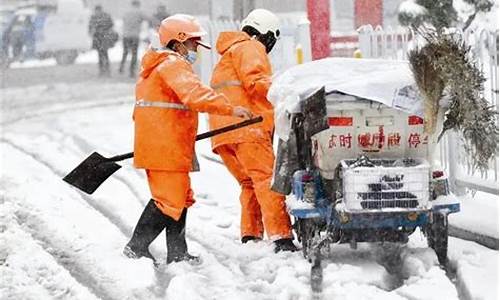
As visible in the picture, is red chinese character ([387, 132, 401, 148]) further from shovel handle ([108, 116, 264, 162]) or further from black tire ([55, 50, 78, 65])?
black tire ([55, 50, 78, 65])

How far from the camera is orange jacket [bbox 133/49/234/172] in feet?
20.4

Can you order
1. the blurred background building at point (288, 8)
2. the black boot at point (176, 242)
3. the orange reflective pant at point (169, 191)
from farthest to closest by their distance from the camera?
1. the blurred background building at point (288, 8)
2. the black boot at point (176, 242)
3. the orange reflective pant at point (169, 191)

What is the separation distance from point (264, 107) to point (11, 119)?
416 inches

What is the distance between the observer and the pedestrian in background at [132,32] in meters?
24.0

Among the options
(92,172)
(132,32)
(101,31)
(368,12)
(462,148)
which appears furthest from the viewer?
(101,31)

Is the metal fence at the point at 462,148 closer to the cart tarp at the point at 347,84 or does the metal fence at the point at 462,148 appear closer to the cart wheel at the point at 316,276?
the cart tarp at the point at 347,84

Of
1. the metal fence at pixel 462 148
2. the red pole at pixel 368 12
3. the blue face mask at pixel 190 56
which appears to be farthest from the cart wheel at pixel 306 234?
the red pole at pixel 368 12

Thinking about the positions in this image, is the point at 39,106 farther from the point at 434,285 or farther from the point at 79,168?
the point at 434,285

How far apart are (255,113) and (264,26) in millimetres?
589

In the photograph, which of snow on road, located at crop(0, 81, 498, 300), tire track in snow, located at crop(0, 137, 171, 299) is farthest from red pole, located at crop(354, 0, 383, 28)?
tire track in snow, located at crop(0, 137, 171, 299)

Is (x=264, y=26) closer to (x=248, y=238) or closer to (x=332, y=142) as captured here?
(x=332, y=142)

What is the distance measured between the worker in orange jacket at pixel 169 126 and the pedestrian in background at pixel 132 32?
57.7 feet

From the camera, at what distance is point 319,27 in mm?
17219

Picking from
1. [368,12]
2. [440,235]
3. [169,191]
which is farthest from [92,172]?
[368,12]
